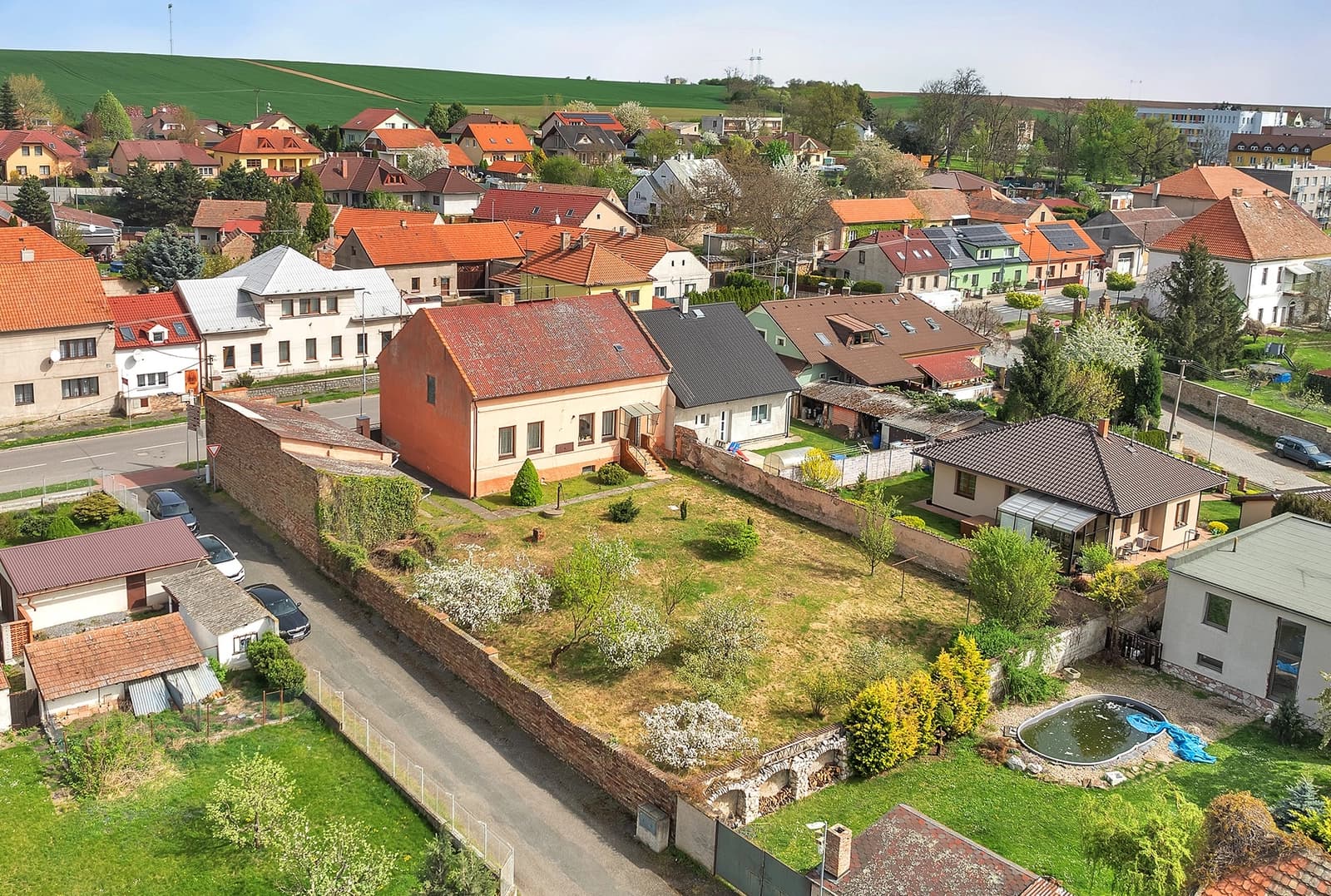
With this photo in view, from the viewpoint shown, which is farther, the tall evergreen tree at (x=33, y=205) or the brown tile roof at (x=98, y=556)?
the tall evergreen tree at (x=33, y=205)

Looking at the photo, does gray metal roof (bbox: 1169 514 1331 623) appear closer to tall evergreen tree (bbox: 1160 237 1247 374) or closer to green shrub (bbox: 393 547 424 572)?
green shrub (bbox: 393 547 424 572)

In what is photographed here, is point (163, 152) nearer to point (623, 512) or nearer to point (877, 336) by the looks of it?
point (877, 336)

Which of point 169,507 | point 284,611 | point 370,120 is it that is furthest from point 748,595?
point 370,120

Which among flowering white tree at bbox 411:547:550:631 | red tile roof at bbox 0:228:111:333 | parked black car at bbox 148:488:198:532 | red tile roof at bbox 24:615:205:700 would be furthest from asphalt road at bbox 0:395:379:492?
flowering white tree at bbox 411:547:550:631

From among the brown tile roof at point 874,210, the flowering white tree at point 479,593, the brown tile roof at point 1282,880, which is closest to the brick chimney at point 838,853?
the brown tile roof at point 1282,880

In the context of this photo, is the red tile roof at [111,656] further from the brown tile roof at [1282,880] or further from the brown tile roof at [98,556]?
the brown tile roof at [1282,880]

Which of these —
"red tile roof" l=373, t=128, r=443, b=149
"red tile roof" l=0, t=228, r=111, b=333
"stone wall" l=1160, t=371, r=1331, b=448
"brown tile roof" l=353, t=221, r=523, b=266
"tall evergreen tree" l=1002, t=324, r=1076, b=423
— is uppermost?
"red tile roof" l=373, t=128, r=443, b=149
